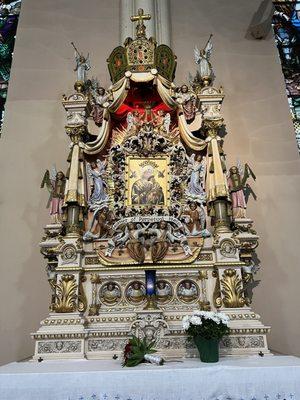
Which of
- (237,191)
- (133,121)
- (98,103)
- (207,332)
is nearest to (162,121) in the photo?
(133,121)

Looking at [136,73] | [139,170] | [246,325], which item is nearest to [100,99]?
[136,73]

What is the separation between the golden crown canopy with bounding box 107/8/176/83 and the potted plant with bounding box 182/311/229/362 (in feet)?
11.3

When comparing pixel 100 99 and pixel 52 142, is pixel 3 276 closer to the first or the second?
pixel 52 142

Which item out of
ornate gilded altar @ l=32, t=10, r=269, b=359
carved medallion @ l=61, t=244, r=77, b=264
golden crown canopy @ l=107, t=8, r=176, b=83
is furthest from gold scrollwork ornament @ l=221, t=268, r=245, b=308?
golden crown canopy @ l=107, t=8, r=176, b=83

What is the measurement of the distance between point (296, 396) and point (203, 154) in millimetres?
3116

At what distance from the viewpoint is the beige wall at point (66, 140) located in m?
5.04

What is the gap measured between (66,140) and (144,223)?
2.37 meters

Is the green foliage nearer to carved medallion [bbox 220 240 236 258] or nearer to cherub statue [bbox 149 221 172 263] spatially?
cherub statue [bbox 149 221 172 263]

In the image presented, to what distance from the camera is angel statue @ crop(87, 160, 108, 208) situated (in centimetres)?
469

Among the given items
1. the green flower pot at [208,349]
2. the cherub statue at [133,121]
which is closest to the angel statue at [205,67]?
the cherub statue at [133,121]

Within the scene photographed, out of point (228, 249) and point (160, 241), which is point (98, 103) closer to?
point (160, 241)

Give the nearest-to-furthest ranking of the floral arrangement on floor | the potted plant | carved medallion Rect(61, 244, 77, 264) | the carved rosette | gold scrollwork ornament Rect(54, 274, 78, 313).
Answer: the floral arrangement on floor
the potted plant
the carved rosette
gold scrollwork ornament Rect(54, 274, 78, 313)
carved medallion Rect(61, 244, 77, 264)

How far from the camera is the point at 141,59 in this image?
17.4 ft

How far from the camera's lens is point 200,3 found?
742cm
